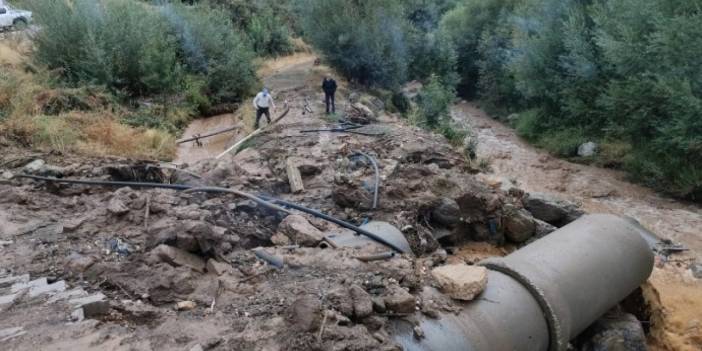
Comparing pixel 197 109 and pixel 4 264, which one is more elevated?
pixel 4 264

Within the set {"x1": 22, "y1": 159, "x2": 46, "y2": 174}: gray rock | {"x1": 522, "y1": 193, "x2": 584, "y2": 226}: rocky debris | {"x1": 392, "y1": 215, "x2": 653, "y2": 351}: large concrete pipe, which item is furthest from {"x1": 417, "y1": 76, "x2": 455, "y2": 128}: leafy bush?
{"x1": 22, "y1": 159, "x2": 46, "y2": 174}: gray rock

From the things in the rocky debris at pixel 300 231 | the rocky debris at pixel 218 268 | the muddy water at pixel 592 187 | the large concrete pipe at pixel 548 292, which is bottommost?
the muddy water at pixel 592 187

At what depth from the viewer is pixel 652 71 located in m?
13.7

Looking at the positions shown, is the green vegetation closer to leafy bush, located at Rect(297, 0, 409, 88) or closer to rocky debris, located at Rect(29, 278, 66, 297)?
leafy bush, located at Rect(297, 0, 409, 88)

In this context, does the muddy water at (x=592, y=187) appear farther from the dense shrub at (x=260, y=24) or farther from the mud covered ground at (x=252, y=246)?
the dense shrub at (x=260, y=24)

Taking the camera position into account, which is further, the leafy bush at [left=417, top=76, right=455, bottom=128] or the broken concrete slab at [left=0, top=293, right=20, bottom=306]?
the leafy bush at [left=417, top=76, right=455, bottom=128]

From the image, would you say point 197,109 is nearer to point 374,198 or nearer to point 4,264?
point 374,198

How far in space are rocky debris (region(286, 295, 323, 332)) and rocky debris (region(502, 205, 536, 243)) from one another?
19.3 ft

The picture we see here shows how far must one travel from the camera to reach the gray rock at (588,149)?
17.4 meters

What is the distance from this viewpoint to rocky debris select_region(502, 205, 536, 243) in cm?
920

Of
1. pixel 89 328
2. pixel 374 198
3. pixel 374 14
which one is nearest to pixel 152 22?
pixel 374 14

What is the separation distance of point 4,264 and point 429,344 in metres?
4.24

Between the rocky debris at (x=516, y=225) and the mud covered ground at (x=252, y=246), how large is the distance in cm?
3

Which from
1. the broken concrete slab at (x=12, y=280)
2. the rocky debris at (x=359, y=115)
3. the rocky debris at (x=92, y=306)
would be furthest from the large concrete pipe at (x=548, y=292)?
the rocky debris at (x=359, y=115)
